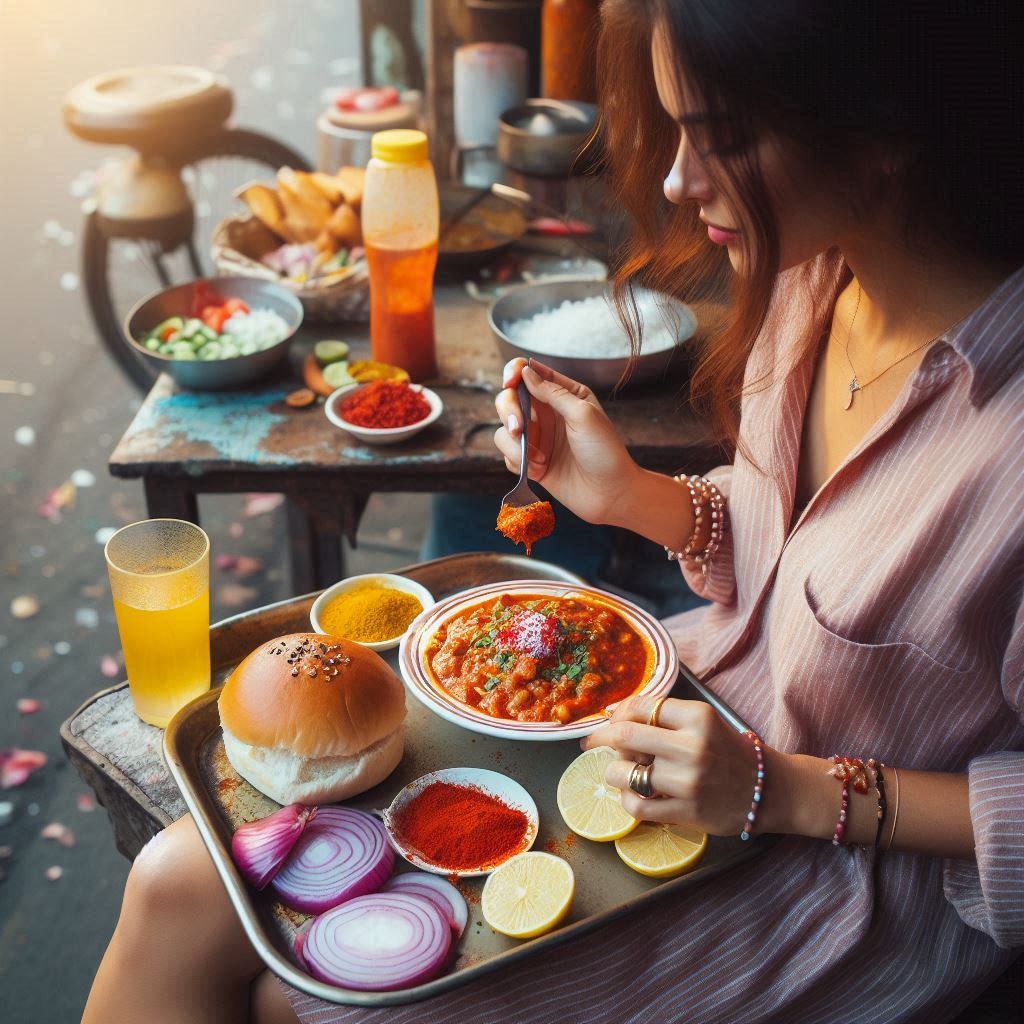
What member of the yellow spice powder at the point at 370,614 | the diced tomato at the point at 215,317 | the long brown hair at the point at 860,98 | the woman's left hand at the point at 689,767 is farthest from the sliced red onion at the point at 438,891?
the diced tomato at the point at 215,317

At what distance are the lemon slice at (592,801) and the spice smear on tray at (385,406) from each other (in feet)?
3.64

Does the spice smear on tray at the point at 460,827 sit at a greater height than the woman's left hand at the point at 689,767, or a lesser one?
lesser

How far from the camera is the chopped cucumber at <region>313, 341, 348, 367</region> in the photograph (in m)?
2.80

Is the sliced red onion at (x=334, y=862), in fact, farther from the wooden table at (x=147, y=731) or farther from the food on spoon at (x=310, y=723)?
the wooden table at (x=147, y=731)

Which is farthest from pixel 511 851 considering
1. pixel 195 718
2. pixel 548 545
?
pixel 548 545

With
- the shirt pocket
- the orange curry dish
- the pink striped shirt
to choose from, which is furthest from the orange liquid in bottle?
the shirt pocket

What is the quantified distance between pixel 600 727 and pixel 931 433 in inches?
24.6

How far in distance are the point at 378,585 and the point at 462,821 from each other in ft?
1.97

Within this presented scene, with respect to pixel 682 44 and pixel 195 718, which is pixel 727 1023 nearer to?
pixel 195 718

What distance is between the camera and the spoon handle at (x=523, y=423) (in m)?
1.82

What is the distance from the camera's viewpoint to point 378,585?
1968 millimetres

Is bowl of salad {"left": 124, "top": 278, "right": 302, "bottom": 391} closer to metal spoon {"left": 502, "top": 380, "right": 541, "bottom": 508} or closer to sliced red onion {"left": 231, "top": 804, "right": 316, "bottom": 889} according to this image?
metal spoon {"left": 502, "top": 380, "right": 541, "bottom": 508}

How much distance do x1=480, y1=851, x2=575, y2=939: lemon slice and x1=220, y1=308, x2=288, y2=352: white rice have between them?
1.71 meters

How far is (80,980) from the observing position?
2.63 meters
